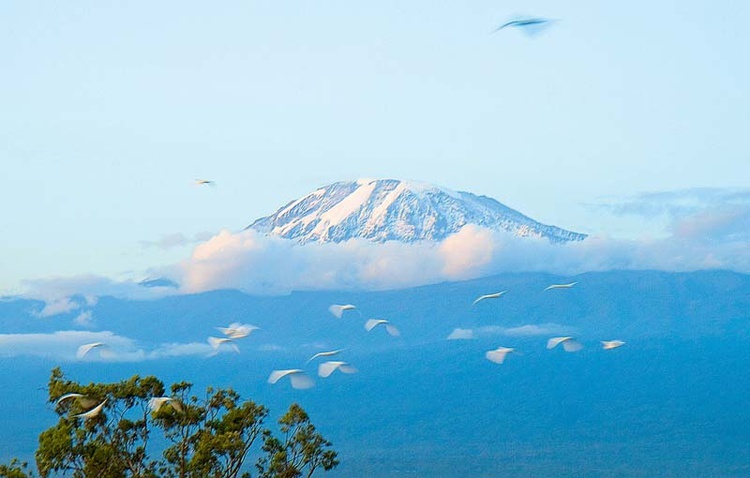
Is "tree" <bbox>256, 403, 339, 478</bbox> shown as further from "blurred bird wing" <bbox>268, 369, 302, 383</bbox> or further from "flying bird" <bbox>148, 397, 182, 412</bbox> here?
"flying bird" <bbox>148, 397, 182, 412</bbox>

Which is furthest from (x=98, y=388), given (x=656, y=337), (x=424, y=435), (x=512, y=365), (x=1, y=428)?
(x=656, y=337)

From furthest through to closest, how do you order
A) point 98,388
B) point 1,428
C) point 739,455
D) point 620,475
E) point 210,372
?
point 210,372, point 1,428, point 739,455, point 620,475, point 98,388

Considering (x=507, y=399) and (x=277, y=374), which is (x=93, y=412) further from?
(x=507, y=399)

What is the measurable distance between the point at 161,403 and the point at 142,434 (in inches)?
60.2

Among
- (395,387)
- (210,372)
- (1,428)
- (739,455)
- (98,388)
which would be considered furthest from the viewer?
(210,372)

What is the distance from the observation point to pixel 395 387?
557 ft

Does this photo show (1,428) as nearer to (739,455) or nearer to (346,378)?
(346,378)

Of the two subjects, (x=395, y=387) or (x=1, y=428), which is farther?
(x=395, y=387)

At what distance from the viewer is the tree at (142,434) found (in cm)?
2536

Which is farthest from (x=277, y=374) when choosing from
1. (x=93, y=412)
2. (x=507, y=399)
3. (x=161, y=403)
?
(x=507, y=399)

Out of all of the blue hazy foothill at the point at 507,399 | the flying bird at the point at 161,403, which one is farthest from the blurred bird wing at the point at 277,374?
the blue hazy foothill at the point at 507,399

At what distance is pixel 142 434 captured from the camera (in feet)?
89.0

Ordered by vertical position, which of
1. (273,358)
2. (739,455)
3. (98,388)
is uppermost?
(98,388)

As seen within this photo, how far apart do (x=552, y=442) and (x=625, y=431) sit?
35.4ft
